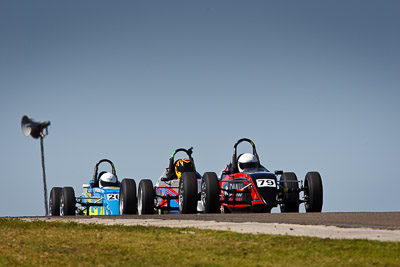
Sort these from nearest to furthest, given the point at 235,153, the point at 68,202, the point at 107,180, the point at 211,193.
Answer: the point at 211,193, the point at 235,153, the point at 68,202, the point at 107,180

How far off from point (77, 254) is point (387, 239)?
4.89 metres

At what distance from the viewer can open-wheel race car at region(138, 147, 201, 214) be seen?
2173 centimetres

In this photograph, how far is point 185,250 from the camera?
10711 mm

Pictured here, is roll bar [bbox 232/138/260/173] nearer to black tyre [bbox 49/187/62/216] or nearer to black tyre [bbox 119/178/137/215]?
black tyre [bbox 119/178/137/215]

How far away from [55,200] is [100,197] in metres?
2.00

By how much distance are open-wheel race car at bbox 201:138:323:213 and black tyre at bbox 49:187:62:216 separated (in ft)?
26.3

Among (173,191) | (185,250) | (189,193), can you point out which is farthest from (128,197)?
(185,250)

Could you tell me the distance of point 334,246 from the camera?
33.9ft

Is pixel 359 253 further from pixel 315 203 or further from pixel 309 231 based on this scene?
pixel 315 203

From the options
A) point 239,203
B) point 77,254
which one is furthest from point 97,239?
point 239,203

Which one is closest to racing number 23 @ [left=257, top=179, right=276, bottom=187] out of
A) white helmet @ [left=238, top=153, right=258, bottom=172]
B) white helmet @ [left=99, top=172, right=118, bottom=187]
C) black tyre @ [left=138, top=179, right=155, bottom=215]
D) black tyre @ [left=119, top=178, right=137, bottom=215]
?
white helmet @ [left=238, top=153, right=258, bottom=172]

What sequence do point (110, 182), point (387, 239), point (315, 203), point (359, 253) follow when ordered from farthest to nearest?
point (110, 182) → point (315, 203) → point (387, 239) → point (359, 253)

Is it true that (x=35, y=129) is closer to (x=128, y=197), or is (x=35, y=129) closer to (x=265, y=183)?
(x=128, y=197)

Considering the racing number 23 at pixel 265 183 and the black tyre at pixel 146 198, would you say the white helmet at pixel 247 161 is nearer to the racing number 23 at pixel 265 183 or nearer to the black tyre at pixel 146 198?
A: the racing number 23 at pixel 265 183
